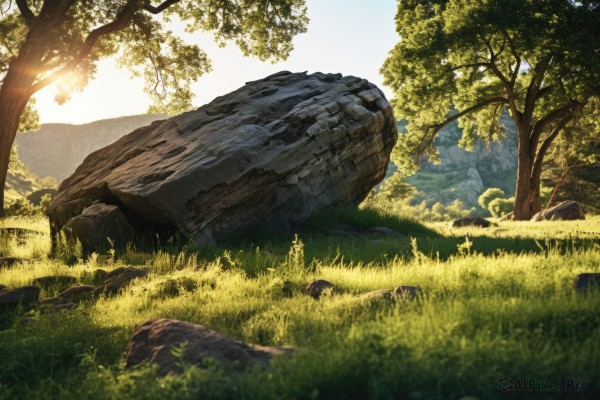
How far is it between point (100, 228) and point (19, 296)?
4286 mm

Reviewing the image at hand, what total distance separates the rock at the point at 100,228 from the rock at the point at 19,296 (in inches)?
151

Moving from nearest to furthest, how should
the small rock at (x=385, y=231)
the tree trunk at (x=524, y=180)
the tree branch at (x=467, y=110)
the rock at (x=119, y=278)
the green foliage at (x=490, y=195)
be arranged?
the rock at (x=119, y=278)
the small rock at (x=385, y=231)
the tree trunk at (x=524, y=180)
the tree branch at (x=467, y=110)
the green foliage at (x=490, y=195)

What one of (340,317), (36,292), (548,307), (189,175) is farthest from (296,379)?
(189,175)

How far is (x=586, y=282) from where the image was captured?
504 centimetres

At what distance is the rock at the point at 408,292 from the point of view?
17.8 feet

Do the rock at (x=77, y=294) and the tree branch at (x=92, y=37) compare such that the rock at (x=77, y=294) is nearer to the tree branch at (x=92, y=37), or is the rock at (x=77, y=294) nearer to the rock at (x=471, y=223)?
the rock at (x=471, y=223)

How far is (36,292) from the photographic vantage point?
295 inches

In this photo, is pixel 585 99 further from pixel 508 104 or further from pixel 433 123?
pixel 433 123

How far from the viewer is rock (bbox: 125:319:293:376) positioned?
396 centimetres

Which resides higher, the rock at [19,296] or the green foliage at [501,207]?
the rock at [19,296]

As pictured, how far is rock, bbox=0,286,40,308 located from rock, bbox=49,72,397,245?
3.75m

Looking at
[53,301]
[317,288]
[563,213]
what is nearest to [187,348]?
[317,288]

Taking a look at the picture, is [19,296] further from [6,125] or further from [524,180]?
[524,180]

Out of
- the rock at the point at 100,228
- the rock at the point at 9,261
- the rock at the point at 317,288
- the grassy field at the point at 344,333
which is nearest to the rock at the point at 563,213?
the grassy field at the point at 344,333
